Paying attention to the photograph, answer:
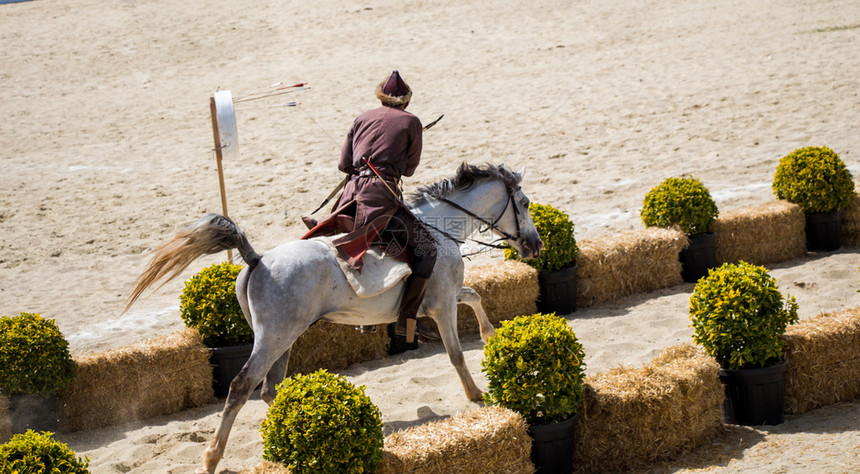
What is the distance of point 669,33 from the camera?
2241 cm

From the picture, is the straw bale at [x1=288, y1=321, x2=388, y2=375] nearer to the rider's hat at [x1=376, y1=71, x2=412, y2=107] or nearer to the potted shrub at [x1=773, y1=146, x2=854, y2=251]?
the rider's hat at [x1=376, y1=71, x2=412, y2=107]

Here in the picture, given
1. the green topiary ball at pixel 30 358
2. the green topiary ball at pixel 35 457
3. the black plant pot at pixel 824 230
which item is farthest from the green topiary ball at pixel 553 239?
the green topiary ball at pixel 35 457

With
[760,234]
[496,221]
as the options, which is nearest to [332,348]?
[496,221]

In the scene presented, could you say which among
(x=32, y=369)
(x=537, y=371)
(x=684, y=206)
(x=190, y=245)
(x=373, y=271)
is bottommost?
(x=537, y=371)

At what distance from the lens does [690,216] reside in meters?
9.91

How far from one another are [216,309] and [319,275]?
174 cm

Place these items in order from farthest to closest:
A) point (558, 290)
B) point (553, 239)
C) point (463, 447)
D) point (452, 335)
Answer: point (558, 290) → point (553, 239) → point (452, 335) → point (463, 447)

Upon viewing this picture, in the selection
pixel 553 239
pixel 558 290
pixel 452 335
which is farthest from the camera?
pixel 558 290

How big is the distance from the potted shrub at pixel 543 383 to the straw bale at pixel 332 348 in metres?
2.75

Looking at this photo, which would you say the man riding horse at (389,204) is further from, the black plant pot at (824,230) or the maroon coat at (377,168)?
the black plant pot at (824,230)

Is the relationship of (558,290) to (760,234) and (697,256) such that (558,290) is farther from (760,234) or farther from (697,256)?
(760,234)

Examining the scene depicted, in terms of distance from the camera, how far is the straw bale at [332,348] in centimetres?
800

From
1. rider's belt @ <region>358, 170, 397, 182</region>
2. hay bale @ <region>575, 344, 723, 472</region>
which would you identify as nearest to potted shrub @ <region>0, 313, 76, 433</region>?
rider's belt @ <region>358, 170, 397, 182</region>

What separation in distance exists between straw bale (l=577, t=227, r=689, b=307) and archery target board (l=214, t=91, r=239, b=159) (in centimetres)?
416
